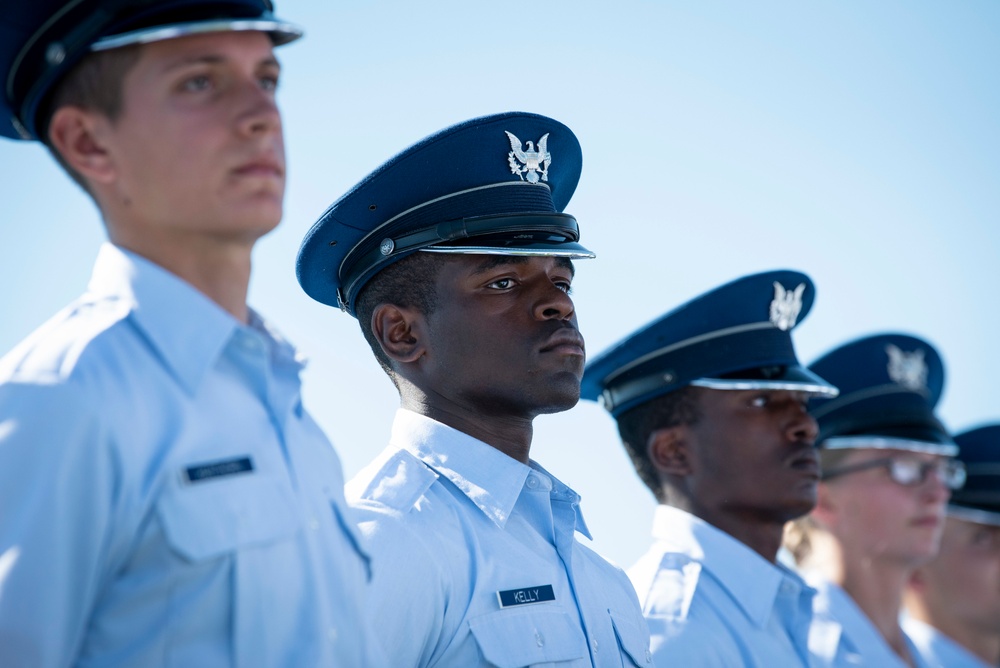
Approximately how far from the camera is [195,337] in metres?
2.31

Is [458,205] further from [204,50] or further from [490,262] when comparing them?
[204,50]

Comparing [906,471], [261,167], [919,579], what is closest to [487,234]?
[261,167]

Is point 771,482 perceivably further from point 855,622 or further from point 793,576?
point 855,622

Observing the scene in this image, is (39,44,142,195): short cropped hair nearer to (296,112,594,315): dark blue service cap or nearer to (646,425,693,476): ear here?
(296,112,594,315): dark blue service cap

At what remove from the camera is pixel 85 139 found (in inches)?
95.6

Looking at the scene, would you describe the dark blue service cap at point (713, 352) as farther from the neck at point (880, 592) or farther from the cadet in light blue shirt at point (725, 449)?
the neck at point (880, 592)

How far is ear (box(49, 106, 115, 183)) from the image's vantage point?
241 centimetres

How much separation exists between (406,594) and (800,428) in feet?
7.97

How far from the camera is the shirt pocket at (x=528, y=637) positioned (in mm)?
3211

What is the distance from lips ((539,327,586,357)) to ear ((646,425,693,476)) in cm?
157

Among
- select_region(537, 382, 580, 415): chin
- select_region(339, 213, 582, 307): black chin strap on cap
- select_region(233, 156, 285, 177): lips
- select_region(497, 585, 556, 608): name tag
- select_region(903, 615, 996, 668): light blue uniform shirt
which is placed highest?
select_region(339, 213, 582, 307): black chin strap on cap

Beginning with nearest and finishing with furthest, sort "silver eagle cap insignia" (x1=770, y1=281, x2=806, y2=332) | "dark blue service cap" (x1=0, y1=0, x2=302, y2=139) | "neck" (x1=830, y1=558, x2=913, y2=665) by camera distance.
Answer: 1. "dark blue service cap" (x1=0, y1=0, x2=302, y2=139)
2. "silver eagle cap insignia" (x1=770, y1=281, x2=806, y2=332)
3. "neck" (x1=830, y1=558, x2=913, y2=665)

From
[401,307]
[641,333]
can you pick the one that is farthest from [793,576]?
[401,307]

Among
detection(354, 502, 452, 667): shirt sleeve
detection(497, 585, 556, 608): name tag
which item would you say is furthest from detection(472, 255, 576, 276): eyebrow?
detection(497, 585, 556, 608): name tag
